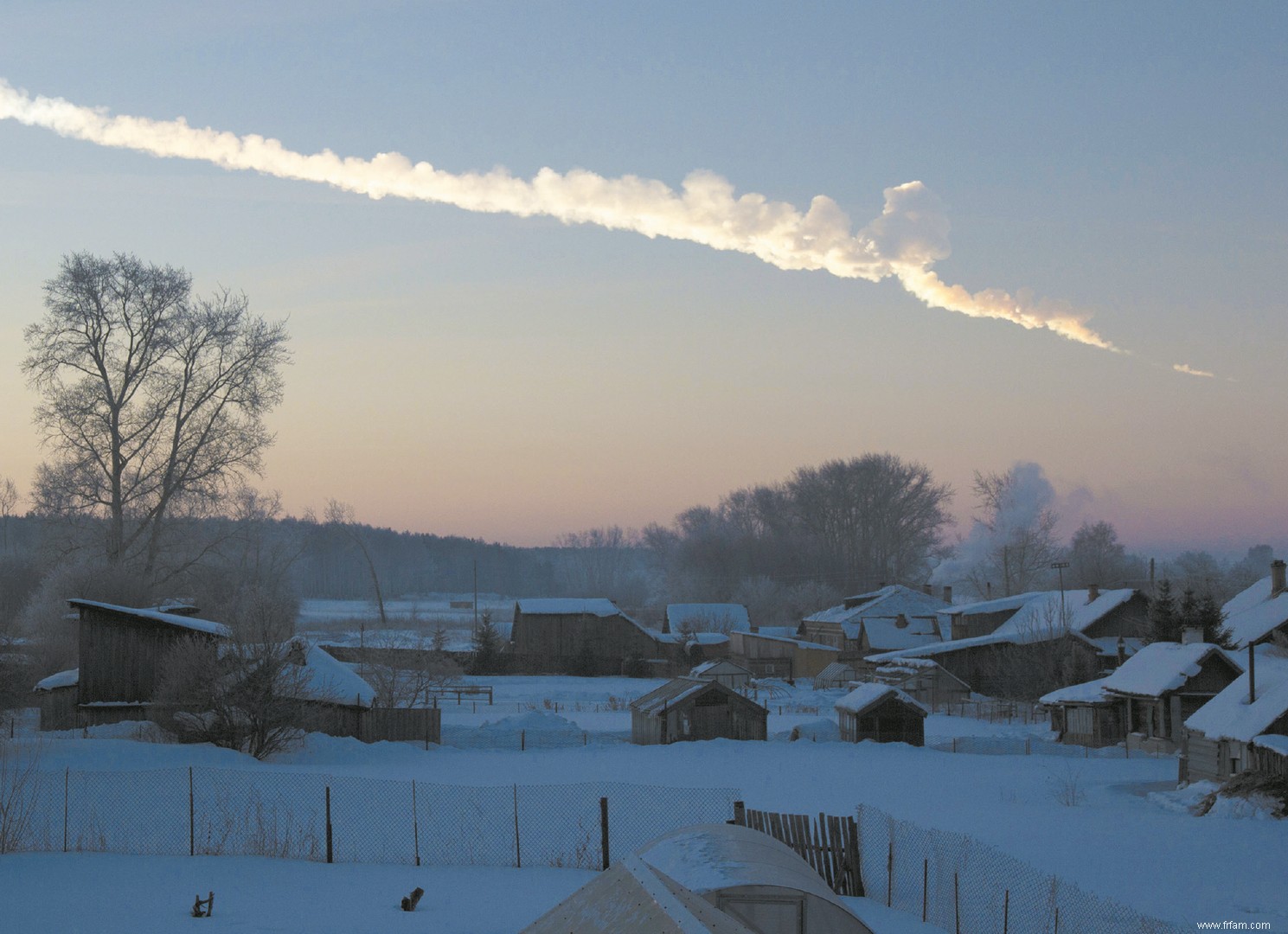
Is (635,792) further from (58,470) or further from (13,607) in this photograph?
(13,607)

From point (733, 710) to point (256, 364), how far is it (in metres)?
21.0

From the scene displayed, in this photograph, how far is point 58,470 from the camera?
117ft

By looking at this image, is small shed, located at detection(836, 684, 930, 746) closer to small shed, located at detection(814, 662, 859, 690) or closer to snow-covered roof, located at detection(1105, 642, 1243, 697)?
snow-covered roof, located at detection(1105, 642, 1243, 697)

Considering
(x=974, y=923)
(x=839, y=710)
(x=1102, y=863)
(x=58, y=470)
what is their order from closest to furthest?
(x=974, y=923) → (x=1102, y=863) → (x=58, y=470) → (x=839, y=710)

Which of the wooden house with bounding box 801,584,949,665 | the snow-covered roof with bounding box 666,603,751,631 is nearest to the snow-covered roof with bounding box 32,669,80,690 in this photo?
the wooden house with bounding box 801,584,949,665

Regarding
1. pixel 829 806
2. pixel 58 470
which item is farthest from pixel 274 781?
pixel 58 470

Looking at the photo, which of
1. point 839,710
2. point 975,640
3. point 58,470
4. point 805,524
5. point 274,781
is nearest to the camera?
point 274,781

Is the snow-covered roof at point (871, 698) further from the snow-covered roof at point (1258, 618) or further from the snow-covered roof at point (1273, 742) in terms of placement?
the snow-covered roof at point (1258, 618)

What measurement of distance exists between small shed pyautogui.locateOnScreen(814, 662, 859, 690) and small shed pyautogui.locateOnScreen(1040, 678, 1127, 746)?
20.2 meters

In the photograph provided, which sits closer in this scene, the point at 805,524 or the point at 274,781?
the point at 274,781

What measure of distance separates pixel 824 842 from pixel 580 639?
189 feet

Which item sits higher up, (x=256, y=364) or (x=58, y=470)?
(x=256, y=364)

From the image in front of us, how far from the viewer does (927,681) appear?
56.3m

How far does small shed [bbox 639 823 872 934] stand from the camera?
31.9 ft
